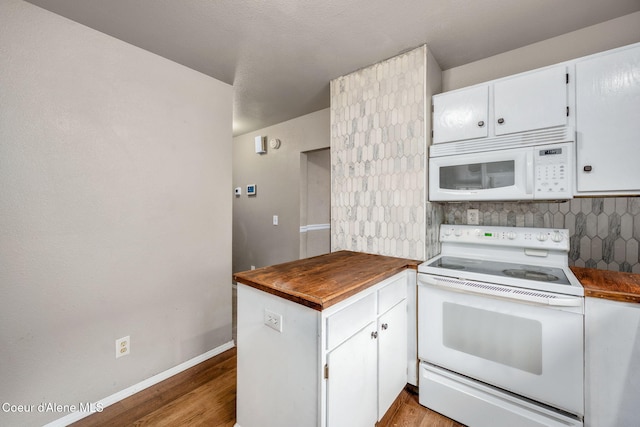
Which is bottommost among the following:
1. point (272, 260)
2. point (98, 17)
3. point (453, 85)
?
point (272, 260)

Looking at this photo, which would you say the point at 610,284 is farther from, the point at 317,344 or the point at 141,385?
the point at 141,385

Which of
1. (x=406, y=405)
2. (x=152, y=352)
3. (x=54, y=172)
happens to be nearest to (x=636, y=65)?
(x=406, y=405)

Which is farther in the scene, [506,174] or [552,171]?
[506,174]

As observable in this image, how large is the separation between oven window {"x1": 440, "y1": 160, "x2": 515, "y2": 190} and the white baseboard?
7.80 ft

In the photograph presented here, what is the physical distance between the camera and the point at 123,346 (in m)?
1.86

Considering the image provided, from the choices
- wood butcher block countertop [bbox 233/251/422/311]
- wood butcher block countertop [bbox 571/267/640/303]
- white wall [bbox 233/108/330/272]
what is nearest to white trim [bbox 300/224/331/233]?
white wall [bbox 233/108/330/272]

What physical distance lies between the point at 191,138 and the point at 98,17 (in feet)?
2.89

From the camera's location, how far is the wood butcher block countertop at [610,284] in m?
1.22

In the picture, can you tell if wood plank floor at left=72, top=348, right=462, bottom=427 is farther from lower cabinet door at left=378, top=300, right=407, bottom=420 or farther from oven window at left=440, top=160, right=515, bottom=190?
oven window at left=440, top=160, right=515, bottom=190

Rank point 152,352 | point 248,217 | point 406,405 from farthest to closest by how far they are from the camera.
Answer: point 248,217, point 152,352, point 406,405

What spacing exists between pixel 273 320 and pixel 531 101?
1.95m

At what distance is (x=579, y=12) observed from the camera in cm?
159

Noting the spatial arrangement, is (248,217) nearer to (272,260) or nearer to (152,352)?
(272,260)

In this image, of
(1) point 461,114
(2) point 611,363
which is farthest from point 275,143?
(2) point 611,363
